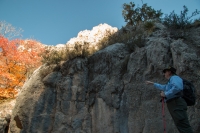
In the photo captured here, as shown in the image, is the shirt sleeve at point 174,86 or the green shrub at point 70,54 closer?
A: the shirt sleeve at point 174,86

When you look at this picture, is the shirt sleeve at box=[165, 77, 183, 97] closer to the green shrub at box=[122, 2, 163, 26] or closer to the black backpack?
the black backpack

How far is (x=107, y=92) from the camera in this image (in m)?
6.00

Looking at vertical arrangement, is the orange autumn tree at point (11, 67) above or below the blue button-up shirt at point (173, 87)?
above

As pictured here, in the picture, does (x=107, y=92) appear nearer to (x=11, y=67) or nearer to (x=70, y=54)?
(x=70, y=54)

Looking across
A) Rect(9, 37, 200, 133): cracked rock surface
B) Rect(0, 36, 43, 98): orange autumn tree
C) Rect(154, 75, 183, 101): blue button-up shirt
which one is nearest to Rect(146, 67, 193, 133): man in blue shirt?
Rect(154, 75, 183, 101): blue button-up shirt

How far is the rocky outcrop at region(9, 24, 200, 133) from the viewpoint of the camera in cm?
506

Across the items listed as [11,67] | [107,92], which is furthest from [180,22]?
[11,67]

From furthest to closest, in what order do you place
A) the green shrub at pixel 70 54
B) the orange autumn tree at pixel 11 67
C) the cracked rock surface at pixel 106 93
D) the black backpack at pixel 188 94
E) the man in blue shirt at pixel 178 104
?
the orange autumn tree at pixel 11 67, the green shrub at pixel 70 54, the cracked rock surface at pixel 106 93, the black backpack at pixel 188 94, the man in blue shirt at pixel 178 104

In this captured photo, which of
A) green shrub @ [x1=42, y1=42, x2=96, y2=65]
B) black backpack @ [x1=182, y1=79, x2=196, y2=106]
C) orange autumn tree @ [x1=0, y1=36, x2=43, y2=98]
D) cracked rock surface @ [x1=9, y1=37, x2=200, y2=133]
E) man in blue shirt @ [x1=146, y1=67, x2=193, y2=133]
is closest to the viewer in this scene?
man in blue shirt @ [x1=146, y1=67, x2=193, y2=133]

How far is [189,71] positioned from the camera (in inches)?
187

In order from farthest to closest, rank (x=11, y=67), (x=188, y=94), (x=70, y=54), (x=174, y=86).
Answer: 1. (x=11, y=67)
2. (x=70, y=54)
3. (x=188, y=94)
4. (x=174, y=86)

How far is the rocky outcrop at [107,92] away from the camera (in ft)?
16.6

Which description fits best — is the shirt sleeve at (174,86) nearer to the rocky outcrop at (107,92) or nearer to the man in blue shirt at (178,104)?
the man in blue shirt at (178,104)

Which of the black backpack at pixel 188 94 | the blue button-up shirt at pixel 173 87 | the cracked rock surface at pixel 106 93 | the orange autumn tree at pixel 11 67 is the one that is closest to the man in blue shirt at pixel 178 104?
the blue button-up shirt at pixel 173 87
